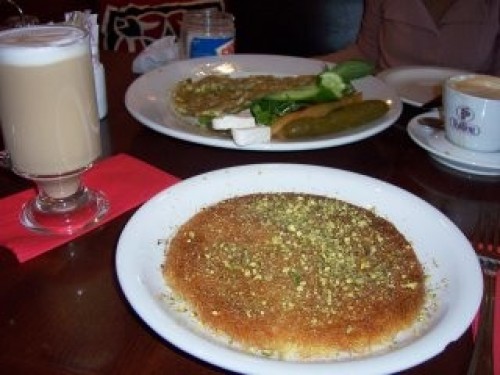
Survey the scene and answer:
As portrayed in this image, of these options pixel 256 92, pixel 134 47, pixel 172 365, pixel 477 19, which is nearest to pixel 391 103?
pixel 256 92

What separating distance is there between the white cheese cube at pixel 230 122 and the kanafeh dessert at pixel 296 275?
25cm

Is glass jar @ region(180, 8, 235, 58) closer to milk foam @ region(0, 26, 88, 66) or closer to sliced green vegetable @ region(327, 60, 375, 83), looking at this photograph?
sliced green vegetable @ region(327, 60, 375, 83)

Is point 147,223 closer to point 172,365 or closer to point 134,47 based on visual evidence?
point 172,365

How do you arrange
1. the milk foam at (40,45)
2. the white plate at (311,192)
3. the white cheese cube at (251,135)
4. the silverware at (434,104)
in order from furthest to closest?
the silverware at (434,104) → the white cheese cube at (251,135) → the milk foam at (40,45) → the white plate at (311,192)

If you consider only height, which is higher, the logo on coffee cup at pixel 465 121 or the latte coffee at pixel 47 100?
the latte coffee at pixel 47 100

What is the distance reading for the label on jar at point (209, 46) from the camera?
1.47 meters

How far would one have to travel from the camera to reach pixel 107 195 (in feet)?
2.87

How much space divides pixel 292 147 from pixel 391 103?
33cm

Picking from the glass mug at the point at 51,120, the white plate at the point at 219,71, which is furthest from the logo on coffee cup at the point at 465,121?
the glass mug at the point at 51,120

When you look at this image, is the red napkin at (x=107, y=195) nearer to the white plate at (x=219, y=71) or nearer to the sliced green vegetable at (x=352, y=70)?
the white plate at (x=219, y=71)

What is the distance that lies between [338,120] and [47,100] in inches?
22.5

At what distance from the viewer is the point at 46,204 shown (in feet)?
2.70

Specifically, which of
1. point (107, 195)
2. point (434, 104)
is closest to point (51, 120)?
point (107, 195)

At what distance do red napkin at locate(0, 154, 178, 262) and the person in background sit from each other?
4.31 feet
